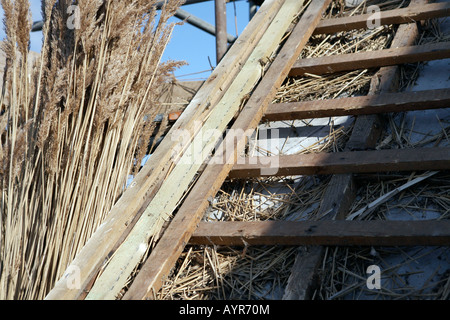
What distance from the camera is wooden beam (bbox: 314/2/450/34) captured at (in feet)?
7.82

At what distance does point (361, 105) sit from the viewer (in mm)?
2035

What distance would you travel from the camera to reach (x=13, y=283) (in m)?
1.54

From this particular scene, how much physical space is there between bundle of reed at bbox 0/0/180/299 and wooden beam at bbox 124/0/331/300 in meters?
0.24

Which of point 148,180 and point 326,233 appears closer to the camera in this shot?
point 326,233

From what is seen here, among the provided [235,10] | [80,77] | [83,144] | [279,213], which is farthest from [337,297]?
[235,10]

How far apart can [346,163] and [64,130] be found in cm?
97

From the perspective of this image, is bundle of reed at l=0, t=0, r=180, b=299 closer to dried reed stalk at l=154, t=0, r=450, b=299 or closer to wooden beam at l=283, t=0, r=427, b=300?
dried reed stalk at l=154, t=0, r=450, b=299

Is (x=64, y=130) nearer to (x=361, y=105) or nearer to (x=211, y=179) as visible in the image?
(x=211, y=179)

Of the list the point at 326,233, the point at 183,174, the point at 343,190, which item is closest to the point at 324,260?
the point at 326,233

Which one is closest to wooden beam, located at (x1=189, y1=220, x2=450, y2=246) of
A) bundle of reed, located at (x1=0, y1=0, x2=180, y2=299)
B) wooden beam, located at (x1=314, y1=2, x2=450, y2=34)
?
bundle of reed, located at (x1=0, y1=0, x2=180, y2=299)

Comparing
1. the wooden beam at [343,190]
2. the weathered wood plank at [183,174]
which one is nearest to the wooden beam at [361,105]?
the wooden beam at [343,190]

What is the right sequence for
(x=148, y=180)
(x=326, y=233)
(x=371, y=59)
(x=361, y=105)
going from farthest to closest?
(x=371, y=59) → (x=361, y=105) → (x=148, y=180) → (x=326, y=233)

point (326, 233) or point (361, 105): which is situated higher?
point (361, 105)
